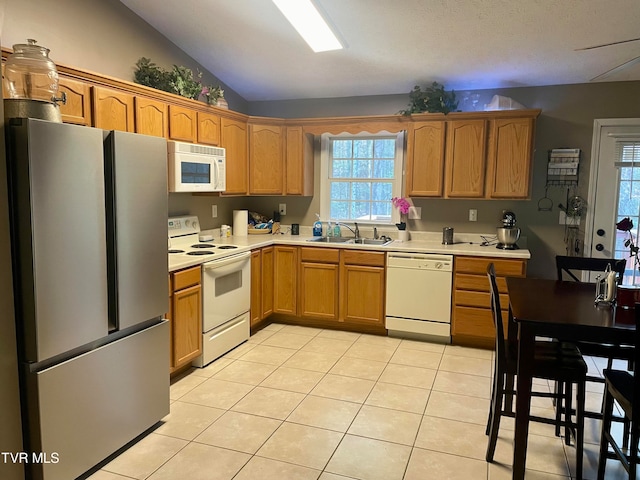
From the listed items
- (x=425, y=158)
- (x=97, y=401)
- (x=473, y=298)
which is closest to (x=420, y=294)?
(x=473, y=298)

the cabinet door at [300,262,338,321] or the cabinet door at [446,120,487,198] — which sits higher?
the cabinet door at [446,120,487,198]

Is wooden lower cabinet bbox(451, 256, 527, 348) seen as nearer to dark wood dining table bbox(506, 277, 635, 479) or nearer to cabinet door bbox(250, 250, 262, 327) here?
dark wood dining table bbox(506, 277, 635, 479)

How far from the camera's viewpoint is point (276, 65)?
4.51 m

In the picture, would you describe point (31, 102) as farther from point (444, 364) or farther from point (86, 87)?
point (444, 364)

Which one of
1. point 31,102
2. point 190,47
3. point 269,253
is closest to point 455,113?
point 269,253

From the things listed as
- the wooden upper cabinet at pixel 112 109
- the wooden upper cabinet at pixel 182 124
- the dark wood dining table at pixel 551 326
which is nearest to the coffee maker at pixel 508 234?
the dark wood dining table at pixel 551 326

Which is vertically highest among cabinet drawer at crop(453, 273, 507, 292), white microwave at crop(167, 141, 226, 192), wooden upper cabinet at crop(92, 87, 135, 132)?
wooden upper cabinet at crop(92, 87, 135, 132)

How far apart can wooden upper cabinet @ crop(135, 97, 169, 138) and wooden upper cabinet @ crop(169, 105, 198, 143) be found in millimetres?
58

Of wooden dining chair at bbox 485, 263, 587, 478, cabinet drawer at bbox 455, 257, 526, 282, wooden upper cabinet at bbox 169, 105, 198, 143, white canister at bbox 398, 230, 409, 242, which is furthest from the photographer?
white canister at bbox 398, 230, 409, 242

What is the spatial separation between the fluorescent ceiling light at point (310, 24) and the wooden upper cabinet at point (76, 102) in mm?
1475

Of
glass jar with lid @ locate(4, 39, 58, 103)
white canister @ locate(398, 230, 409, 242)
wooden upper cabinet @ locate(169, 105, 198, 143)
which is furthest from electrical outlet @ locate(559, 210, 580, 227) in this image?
glass jar with lid @ locate(4, 39, 58, 103)

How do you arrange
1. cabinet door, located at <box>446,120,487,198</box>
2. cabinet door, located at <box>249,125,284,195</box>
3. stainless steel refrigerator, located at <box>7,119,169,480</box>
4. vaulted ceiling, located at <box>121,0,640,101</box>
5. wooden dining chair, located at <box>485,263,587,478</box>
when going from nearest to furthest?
stainless steel refrigerator, located at <box>7,119,169,480</box> → wooden dining chair, located at <box>485,263,587,478</box> → vaulted ceiling, located at <box>121,0,640,101</box> → cabinet door, located at <box>446,120,487,198</box> → cabinet door, located at <box>249,125,284,195</box>

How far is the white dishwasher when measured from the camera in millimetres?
4141

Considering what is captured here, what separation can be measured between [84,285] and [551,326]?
212 cm
